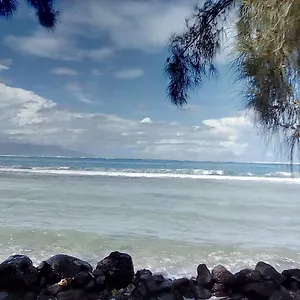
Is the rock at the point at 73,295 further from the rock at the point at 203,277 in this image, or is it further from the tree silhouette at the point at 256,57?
the tree silhouette at the point at 256,57

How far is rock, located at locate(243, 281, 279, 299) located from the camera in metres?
3.62

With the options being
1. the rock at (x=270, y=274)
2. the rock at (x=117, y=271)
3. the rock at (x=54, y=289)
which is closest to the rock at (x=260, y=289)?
the rock at (x=270, y=274)

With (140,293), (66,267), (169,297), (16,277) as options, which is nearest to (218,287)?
(169,297)

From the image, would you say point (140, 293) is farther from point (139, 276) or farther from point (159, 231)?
point (159, 231)

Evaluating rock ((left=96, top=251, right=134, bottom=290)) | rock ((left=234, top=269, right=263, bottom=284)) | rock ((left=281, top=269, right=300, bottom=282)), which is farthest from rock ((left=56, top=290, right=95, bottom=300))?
rock ((left=281, top=269, right=300, bottom=282))

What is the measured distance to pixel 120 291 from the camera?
12.3 feet

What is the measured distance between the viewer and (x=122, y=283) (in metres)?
3.88

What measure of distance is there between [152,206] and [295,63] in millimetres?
7291

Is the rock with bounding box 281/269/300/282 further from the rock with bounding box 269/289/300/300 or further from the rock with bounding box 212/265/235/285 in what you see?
the rock with bounding box 212/265/235/285

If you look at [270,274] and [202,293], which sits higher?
[270,274]

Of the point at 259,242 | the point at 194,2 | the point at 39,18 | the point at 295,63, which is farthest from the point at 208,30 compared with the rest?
the point at 259,242

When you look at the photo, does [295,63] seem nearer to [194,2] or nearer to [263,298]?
[194,2]

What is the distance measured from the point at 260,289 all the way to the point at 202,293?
511 millimetres

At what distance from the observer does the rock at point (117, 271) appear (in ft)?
12.7
